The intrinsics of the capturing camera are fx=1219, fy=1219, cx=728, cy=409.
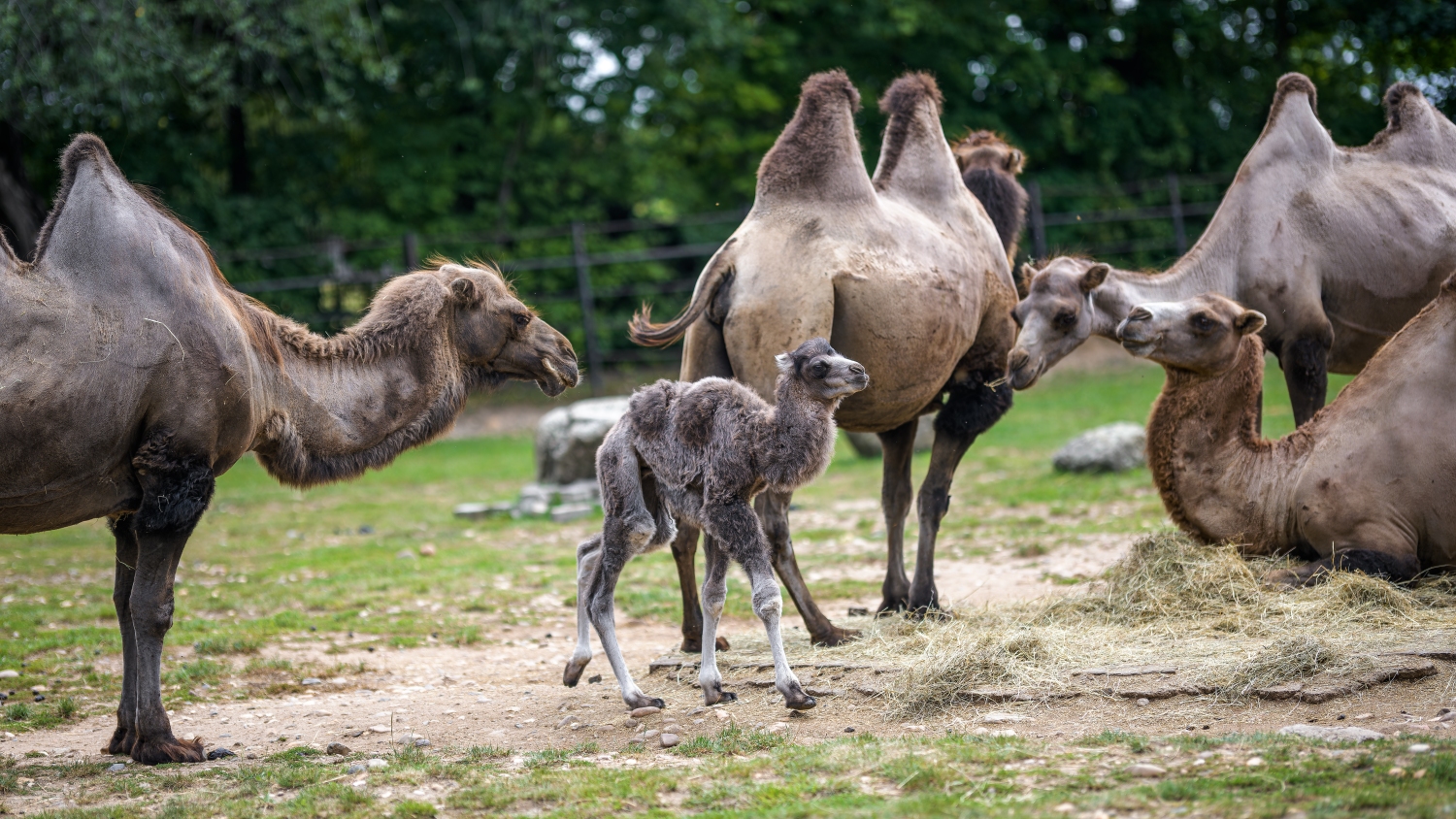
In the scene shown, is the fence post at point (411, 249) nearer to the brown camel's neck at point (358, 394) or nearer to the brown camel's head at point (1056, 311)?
the brown camel's neck at point (358, 394)

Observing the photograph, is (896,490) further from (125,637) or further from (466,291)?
(125,637)

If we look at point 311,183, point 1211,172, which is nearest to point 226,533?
point 311,183

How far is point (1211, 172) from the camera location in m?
24.4

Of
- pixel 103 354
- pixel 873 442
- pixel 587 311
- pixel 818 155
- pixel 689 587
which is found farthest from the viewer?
pixel 587 311

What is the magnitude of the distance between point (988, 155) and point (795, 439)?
406 cm

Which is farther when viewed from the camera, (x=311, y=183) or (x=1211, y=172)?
(x=1211, y=172)

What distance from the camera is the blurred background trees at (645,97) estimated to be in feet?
65.6

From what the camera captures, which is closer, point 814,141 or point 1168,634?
point 1168,634

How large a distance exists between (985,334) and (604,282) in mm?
14848

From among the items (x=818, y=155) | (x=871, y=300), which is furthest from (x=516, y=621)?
(x=818, y=155)

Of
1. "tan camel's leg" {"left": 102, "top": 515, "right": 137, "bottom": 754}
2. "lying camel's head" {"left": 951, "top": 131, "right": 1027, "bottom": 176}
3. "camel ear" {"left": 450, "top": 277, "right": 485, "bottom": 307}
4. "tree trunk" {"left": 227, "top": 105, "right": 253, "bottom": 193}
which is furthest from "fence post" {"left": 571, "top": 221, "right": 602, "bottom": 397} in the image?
"tan camel's leg" {"left": 102, "top": 515, "right": 137, "bottom": 754}

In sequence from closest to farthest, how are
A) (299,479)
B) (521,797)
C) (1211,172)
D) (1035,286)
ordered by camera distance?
(521,797) → (299,479) → (1035,286) → (1211,172)

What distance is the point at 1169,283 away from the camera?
278 inches

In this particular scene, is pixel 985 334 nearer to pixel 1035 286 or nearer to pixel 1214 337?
pixel 1035 286
